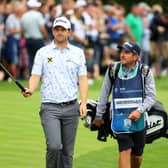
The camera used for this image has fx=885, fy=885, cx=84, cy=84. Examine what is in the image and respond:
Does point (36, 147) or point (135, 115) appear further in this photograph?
point (36, 147)

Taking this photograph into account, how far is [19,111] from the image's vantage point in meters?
16.8

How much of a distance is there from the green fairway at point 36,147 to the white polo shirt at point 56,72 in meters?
2.06

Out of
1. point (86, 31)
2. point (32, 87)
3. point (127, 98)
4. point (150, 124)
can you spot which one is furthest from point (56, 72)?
point (86, 31)

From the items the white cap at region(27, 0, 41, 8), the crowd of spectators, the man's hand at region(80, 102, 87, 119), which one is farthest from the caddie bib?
the white cap at region(27, 0, 41, 8)

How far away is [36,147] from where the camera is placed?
12.8m

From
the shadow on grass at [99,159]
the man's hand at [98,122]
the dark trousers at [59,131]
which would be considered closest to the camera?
the dark trousers at [59,131]

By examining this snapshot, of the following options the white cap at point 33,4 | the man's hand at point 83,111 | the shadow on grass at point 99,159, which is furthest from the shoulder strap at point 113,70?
the white cap at point 33,4

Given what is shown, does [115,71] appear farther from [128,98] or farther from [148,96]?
[148,96]

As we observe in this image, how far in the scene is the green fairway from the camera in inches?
463

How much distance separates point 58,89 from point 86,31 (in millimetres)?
14408

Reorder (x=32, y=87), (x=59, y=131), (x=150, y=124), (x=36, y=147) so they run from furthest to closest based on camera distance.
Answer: (x=36, y=147) → (x=150, y=124) → (x=32, y=87) → (x=59, y=131)

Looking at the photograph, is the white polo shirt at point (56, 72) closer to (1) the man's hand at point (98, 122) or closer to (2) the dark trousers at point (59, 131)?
(2) the dark trousers at point (59, 131)

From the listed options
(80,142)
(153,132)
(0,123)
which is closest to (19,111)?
(0,123)

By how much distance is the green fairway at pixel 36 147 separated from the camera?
11750 mm
